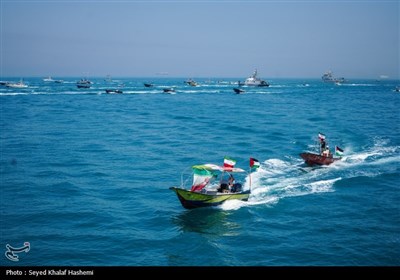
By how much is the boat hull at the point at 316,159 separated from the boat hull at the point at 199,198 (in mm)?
13527

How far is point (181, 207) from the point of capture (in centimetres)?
2627

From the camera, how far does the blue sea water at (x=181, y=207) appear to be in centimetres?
1945

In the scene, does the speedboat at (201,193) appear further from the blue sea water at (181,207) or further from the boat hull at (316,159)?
the boat hull at (316,159)

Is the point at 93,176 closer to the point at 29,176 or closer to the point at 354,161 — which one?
the point at 29,176

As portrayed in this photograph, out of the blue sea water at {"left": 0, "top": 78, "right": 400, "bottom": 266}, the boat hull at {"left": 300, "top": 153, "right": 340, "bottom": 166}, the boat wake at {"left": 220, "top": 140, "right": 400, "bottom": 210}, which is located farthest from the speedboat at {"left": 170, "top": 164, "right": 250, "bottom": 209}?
the boat hull at {"left": 300, "top": 153, "right": 340, "bottom": 166}

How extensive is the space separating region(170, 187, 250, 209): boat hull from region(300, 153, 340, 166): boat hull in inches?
533

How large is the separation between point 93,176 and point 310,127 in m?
42.9

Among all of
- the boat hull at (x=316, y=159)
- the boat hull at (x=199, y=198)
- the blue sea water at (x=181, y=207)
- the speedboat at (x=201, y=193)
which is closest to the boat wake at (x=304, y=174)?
the blue sea water at (x=181, y=207)

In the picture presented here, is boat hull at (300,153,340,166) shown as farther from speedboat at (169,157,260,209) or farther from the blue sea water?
speedboat at (169,157,260,209)

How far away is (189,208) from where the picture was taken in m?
25.3

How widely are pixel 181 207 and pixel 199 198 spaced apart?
7.66 feet

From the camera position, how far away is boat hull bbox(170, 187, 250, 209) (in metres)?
24.4

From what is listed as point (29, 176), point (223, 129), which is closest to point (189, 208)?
point (29, 176)

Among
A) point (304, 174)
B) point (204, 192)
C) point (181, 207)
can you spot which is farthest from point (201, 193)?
point (304, 174)
